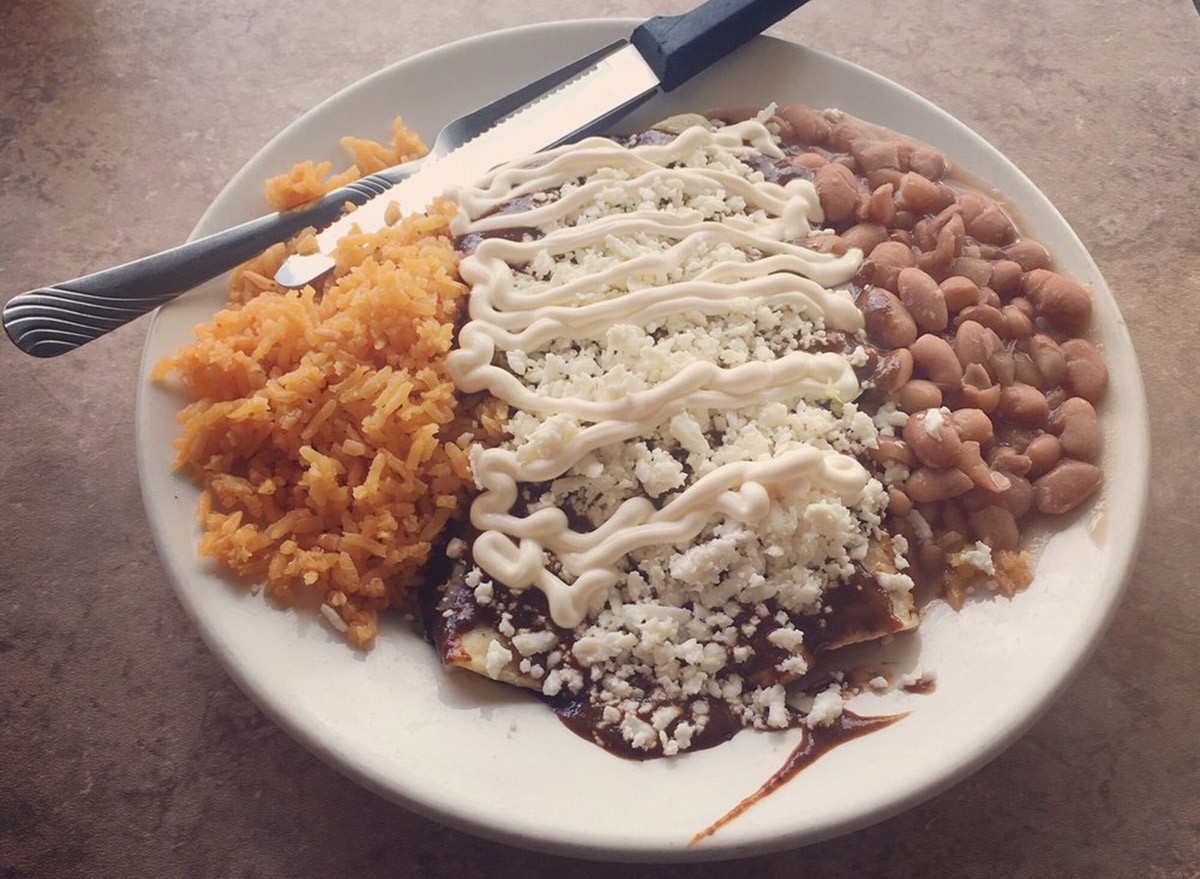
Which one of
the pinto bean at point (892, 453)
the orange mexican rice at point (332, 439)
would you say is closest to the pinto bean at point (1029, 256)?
the pinto bean at point (892, 453)

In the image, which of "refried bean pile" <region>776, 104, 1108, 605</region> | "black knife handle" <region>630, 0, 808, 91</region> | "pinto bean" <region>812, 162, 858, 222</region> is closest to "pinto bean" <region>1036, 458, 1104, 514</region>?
"refried bean pile" <region>776, 104, 1108, 605</region>

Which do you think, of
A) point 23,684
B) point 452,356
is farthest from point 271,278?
point 23,684

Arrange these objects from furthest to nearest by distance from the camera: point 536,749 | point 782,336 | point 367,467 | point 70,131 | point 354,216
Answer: point 70,131, point 354,216, point 782,336, point 367,467, point 536,749

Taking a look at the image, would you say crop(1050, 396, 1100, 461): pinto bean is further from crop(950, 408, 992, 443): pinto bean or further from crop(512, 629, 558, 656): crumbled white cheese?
crop(512, 629, 558, 656): crumbled white cheese

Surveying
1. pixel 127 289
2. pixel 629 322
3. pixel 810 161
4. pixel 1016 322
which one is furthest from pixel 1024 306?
pixel 127 289

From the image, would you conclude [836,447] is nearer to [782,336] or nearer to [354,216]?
[782,336]

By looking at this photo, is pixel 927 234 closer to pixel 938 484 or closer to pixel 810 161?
pixel 810 161

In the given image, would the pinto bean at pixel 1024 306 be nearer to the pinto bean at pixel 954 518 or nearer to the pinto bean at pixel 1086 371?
the pinto bean at pixel 1086 371
